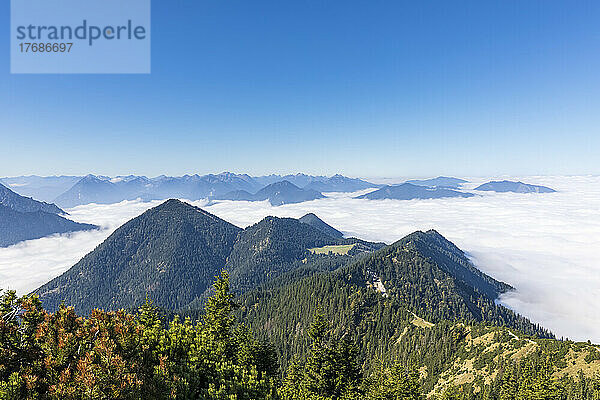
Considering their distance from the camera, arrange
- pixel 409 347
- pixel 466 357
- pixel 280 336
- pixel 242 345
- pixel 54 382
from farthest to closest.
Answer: pixel 280 336 < pixel 409 347 < pixel 466 357 < pixel 242 345 < pixel 54 382

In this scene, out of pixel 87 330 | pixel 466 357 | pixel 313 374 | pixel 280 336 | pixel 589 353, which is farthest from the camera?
pixel 280 336

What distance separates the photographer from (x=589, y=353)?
7362cm

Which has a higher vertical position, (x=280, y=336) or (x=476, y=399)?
(x=476, y=399)

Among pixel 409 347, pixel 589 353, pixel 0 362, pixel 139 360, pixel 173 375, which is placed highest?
pixel 0 362

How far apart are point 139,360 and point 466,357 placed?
119449mm

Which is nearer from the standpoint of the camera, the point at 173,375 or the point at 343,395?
the point at 173,375

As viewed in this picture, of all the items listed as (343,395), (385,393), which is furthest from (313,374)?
(385,393)

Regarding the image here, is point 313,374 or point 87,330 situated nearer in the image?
point 87,330

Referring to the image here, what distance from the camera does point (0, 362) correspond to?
1523cm

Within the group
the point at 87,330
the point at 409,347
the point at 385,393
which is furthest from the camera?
the point at 409,347

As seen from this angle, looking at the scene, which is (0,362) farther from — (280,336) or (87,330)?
(280,336)

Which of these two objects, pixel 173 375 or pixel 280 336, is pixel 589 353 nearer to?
pixel 173 375

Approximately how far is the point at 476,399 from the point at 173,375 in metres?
92.5

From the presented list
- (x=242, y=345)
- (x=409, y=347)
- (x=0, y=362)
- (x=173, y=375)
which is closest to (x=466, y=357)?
(x=409, y=347)
